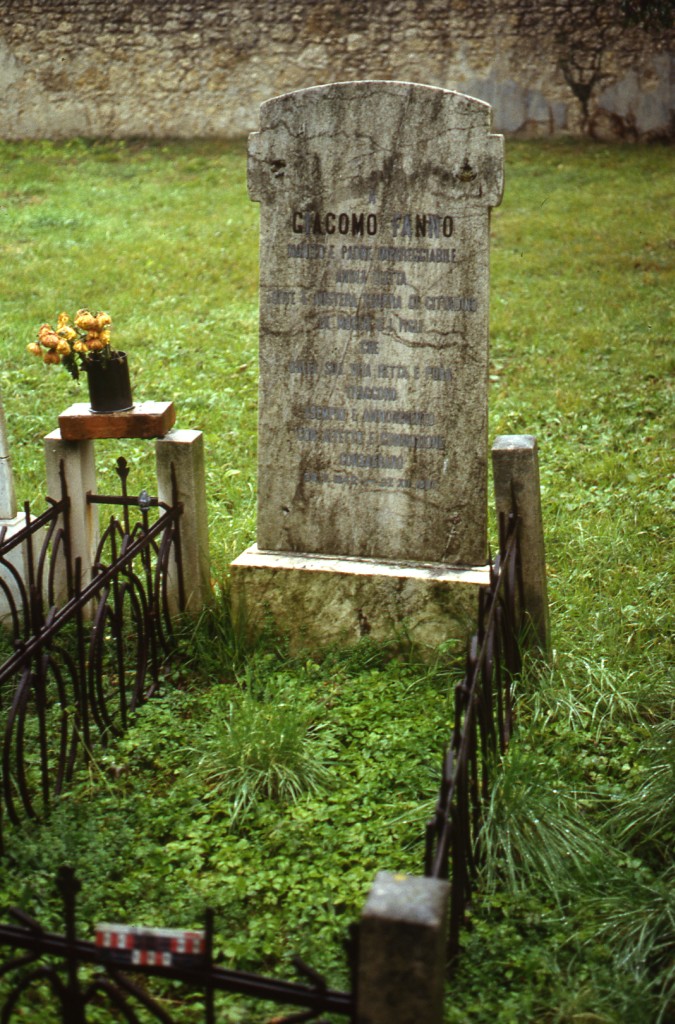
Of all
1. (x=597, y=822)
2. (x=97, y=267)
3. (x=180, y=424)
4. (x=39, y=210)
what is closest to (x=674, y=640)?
(x=597, y=822)

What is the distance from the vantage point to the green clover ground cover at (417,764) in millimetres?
2881

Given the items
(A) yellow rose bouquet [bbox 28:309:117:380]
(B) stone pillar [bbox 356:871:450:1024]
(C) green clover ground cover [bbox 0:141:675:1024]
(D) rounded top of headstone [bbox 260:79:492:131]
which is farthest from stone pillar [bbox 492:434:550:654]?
(B) stone pillar [bbox 356:871:450:1024]

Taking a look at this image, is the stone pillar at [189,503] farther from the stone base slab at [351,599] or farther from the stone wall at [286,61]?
the stone wall at [286,61]

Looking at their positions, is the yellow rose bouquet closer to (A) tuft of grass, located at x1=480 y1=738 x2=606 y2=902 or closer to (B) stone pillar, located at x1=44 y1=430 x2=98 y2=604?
(B) stone pillar, located at x1=44 y1=430 x2=98 y2=604

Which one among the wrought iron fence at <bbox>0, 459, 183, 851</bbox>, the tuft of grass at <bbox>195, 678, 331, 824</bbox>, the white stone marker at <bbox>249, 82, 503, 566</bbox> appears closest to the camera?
the wrought iron fence at <bbox>0, 459, 183, 851</bbox>

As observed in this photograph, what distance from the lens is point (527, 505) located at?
4.00 meters

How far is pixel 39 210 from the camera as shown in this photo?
12.1 m

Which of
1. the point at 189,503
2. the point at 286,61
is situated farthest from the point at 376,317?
the point at 286,61

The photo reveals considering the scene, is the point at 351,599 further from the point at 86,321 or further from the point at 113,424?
the point at 86,321

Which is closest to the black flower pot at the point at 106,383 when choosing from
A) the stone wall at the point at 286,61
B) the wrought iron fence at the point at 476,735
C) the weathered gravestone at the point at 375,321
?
the weathered gravestone at the point at 375,321

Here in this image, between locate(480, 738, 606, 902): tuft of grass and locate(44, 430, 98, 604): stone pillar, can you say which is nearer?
locate(480, 738, 606, 902): tuft of grass

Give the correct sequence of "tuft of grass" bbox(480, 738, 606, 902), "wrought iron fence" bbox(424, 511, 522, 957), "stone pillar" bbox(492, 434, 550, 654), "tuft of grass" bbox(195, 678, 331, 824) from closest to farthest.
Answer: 1. "wrought iron fence" bbox(424, 511, 522, 957)
2. "tuft of grass" bbox(480, 738, 606, 902)
3. "tuft of grass" bbox(195, 678, 331, 824)
4. "stone pillar" bbox(492, 434, 550, 654)

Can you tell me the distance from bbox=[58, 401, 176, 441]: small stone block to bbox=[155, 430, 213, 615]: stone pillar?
8cm

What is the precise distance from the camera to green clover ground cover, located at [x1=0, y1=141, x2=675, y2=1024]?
9.45 ft
